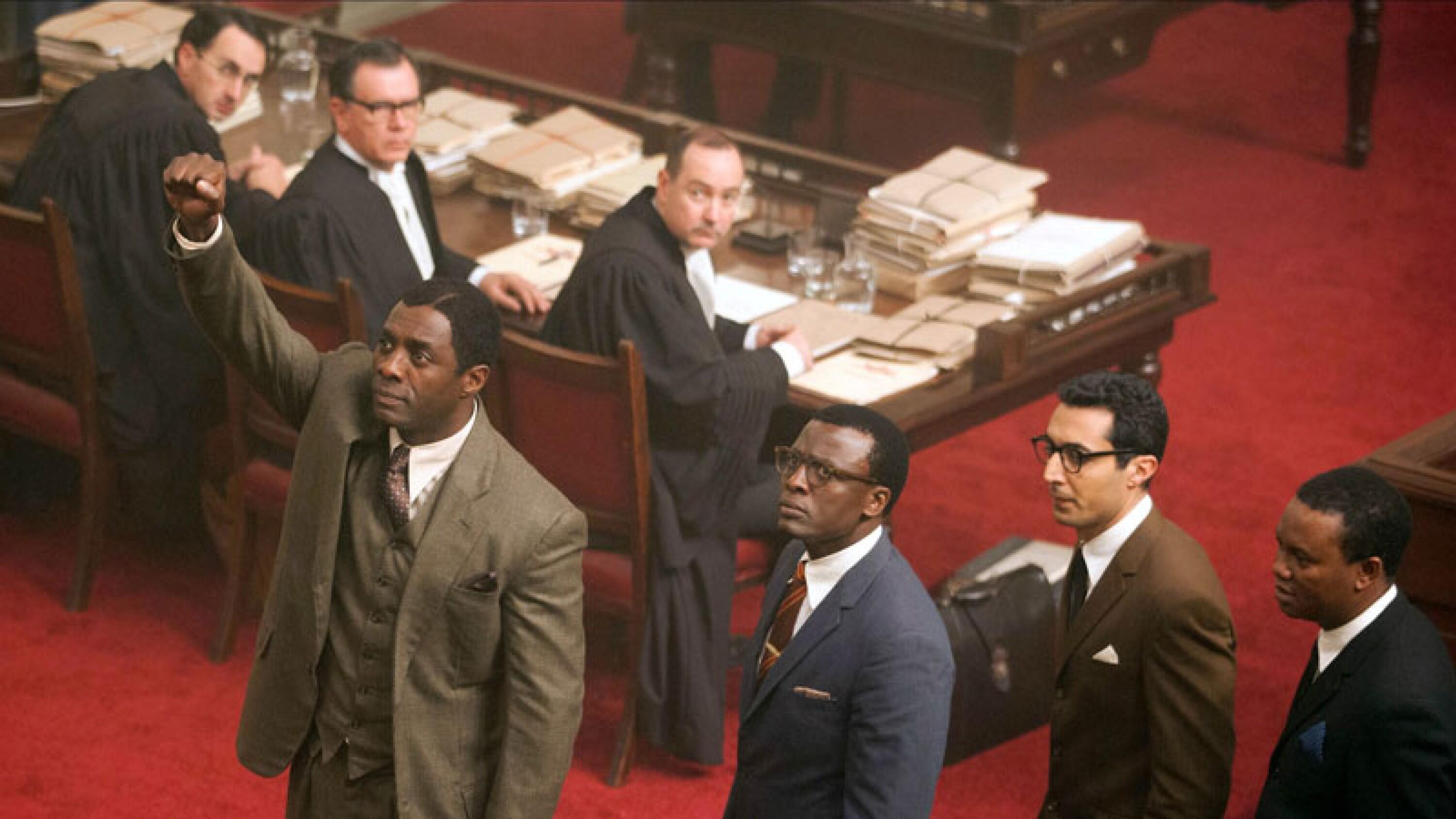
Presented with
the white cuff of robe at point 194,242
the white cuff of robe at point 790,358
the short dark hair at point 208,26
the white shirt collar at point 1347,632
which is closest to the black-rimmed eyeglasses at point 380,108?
the short dark hair at point 208,26

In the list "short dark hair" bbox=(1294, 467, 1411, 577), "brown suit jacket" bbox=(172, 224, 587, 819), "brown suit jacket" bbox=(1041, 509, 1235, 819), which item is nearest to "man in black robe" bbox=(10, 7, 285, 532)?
"brown suit jacket" bbox=(172, 224, 587, 819)

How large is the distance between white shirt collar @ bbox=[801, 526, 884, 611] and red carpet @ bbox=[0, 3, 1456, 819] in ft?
5.56

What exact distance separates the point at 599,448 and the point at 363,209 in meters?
1.00

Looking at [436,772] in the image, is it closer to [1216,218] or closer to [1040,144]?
[1216,218]

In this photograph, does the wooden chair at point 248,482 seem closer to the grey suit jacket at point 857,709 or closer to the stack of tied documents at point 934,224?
the stack of tied documents at point 934,224

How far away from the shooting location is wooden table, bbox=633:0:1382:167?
6.93 meters

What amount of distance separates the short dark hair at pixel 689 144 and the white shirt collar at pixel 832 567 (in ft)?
5.99

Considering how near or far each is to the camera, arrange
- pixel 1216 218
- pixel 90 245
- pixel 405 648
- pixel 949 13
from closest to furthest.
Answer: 1. pixel 405 648
2. pixel 90 245
3. pixel 949 13
4. pixel 1216 218

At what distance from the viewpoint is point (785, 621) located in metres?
3.07

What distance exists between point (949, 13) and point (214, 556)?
10.3ft

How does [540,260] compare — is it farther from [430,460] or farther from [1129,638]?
[1129,638]

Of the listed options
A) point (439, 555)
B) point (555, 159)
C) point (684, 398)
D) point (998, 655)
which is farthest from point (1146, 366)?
point (439, 555)

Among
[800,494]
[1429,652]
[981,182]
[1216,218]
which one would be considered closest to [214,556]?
[981,182]

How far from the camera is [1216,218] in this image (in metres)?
8.01
